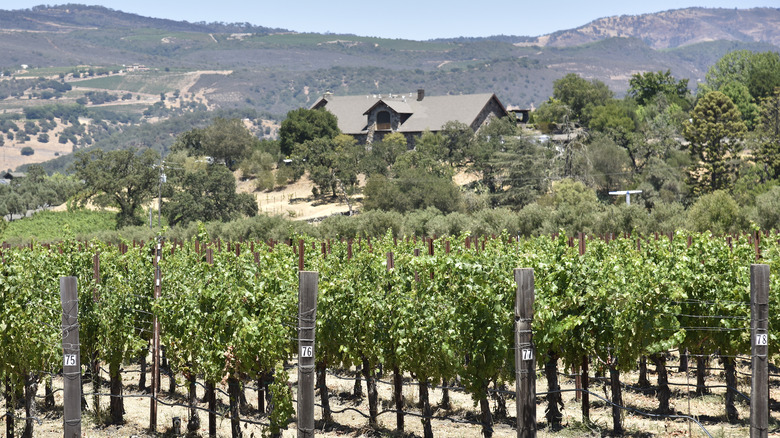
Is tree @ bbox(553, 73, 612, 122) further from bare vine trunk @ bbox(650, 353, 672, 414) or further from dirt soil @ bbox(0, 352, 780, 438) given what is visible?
bare vine trunk @ bbox(650, 353, 672, 414)

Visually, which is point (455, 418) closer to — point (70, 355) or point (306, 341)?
point (306, 341)

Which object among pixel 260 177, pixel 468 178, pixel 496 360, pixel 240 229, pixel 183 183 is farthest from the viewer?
pixel 260 177

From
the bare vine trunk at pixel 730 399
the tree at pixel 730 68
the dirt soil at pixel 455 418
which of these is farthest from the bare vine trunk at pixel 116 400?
the tree at pixel 730 68

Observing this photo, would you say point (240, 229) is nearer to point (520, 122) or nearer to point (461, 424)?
point (461, 424)

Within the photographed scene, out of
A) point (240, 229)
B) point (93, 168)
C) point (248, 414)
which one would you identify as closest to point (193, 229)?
point (240, 229)

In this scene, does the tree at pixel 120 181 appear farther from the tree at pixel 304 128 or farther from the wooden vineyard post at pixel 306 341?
the wooden vineyard post at pixel 306 341

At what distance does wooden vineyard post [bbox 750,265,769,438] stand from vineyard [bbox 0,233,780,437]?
229 centimetres

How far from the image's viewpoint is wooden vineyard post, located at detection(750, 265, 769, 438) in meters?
8.21

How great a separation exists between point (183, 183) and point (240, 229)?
1774cm

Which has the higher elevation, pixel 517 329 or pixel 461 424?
pixel 517 329

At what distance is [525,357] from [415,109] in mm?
83342

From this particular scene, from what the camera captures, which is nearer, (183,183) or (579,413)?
(579,413)

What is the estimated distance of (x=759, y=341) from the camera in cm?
833

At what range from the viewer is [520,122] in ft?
306
